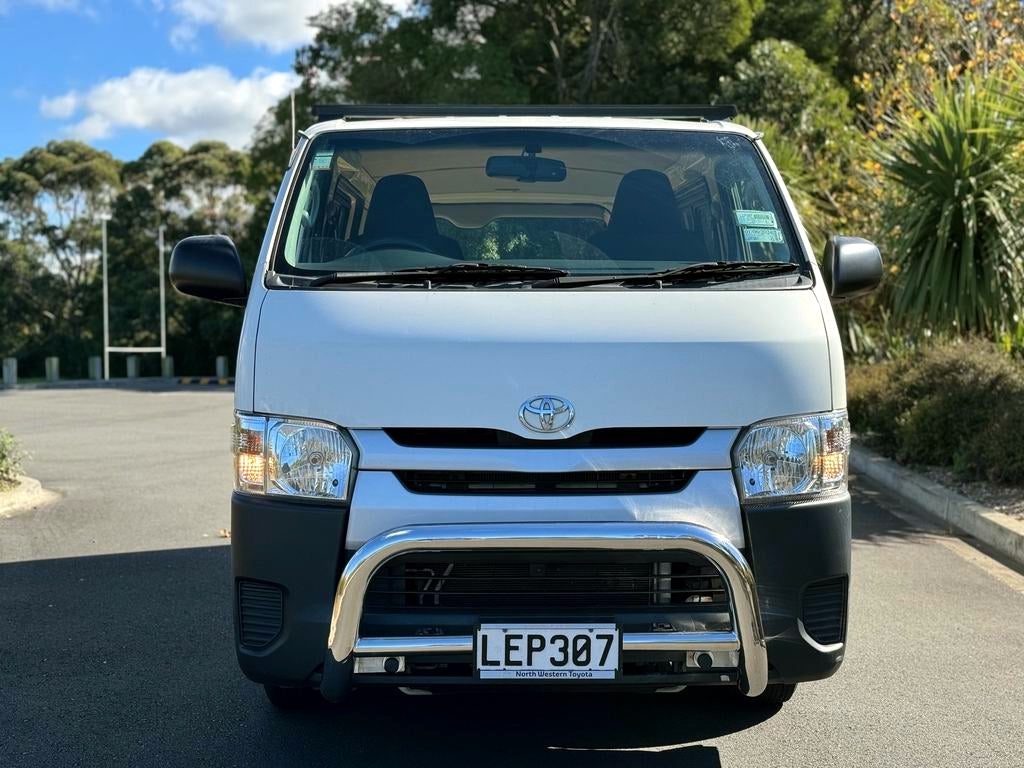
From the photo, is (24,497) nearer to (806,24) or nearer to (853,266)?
(853,266)

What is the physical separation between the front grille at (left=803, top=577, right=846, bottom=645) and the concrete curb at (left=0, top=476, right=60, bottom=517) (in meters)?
6.81

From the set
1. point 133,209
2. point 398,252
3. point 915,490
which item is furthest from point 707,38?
point 133,209

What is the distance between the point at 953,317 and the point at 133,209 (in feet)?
145

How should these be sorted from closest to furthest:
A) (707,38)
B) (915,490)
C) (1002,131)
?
(915,490)
(1002,131)
(707,38)

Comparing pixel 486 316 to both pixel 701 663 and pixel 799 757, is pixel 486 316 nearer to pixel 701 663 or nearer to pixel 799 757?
pixel 701 663

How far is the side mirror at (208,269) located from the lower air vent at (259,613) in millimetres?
1191

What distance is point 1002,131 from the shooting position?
34.0ft

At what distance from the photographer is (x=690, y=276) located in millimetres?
3941

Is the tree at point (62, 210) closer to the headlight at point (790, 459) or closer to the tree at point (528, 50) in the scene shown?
the tree at point (528, 50)

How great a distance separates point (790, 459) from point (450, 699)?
1.67m

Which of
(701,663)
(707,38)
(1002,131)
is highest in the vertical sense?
(707,38)

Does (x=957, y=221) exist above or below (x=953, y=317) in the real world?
above

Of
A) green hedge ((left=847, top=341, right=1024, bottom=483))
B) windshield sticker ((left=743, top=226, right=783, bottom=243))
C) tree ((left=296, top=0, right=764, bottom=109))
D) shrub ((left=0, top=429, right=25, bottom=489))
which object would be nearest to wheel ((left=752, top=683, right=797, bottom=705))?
windshield sticker ((left=743, top=226, right=783, bottom=243))

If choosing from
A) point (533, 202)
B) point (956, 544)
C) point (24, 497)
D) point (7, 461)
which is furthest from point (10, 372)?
point (533, 202)
